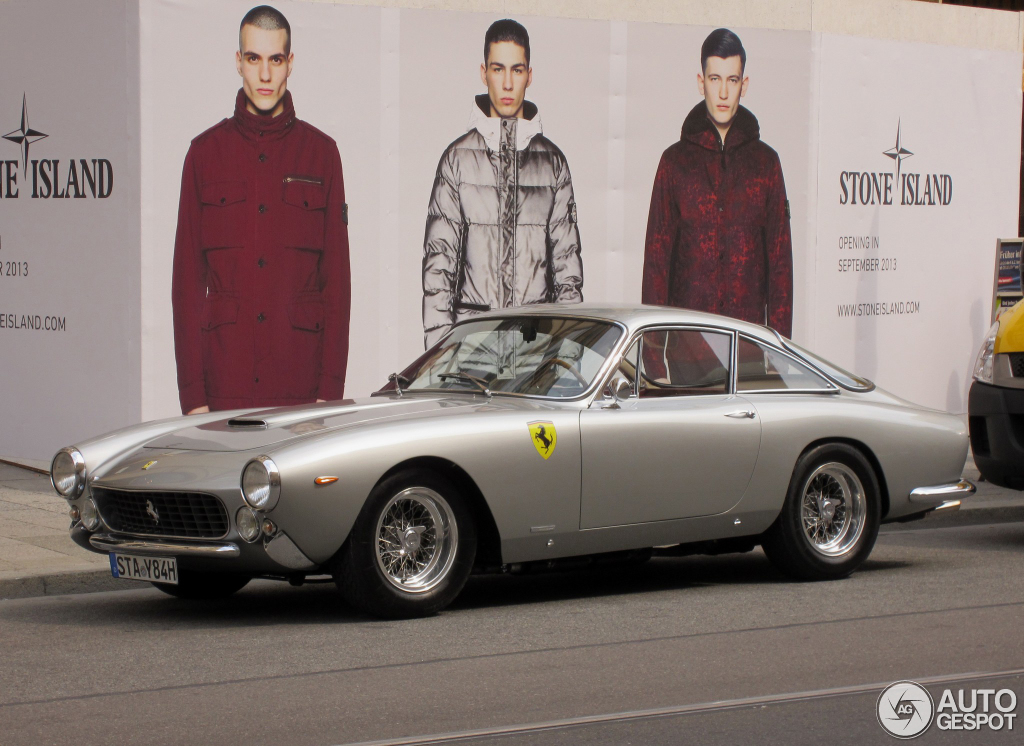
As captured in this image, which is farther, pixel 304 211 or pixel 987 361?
pixel 304 211

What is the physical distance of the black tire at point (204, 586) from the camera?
7465 mm

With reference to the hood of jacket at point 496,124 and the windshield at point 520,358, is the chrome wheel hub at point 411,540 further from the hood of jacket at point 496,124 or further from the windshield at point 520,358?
the hood of jacket at point 496,124

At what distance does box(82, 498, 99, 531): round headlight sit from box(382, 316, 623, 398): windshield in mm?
1805

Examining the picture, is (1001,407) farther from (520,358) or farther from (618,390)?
(520,358)

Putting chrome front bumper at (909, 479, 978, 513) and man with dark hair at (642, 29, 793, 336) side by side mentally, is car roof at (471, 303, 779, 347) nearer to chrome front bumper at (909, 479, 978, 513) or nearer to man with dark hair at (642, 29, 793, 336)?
chrome front bumper at (909, 479, 978, 513)

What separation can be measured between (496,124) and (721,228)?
278 cm

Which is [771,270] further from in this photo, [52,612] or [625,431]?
[52,612]

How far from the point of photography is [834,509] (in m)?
8.23

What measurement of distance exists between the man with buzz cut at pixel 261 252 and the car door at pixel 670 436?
561 cm

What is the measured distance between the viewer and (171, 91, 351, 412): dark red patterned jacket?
12.5 m

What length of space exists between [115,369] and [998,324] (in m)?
7.20

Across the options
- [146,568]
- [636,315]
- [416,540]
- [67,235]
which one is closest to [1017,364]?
[636,315]

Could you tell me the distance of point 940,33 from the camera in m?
16.9

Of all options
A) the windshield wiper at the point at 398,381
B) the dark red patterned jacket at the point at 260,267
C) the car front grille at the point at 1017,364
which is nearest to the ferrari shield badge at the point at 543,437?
the windshield wiper at the point at 398,381
